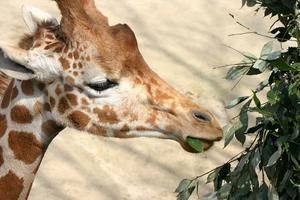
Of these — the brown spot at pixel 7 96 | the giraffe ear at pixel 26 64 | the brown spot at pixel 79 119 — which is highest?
the giraffe ear at pixel 26 64

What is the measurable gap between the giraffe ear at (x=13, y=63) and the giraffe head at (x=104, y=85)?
0.09ft

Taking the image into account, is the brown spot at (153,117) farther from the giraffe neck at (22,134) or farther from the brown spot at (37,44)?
the brown spot at (37,44)

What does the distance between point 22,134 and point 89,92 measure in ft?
1.25

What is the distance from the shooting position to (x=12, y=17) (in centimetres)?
721

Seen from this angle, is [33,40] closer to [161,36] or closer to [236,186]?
[236,186]

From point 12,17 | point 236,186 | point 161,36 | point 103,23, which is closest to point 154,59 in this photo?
point 161,36

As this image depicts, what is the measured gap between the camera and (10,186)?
3.38 meters

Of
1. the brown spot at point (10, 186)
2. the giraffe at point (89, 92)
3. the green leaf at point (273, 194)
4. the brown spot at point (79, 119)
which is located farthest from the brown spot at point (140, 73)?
the green leaf at point (273, 194)

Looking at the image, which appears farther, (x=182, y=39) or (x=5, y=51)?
(x=182, y=39)

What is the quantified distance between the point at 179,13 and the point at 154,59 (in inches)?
43.1

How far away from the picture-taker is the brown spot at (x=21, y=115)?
128 inches

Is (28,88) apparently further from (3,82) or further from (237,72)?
(237,72)

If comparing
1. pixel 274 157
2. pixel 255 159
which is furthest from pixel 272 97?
pixel 255 159

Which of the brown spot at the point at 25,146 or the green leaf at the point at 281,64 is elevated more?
the green leaf at the point at 281,64
